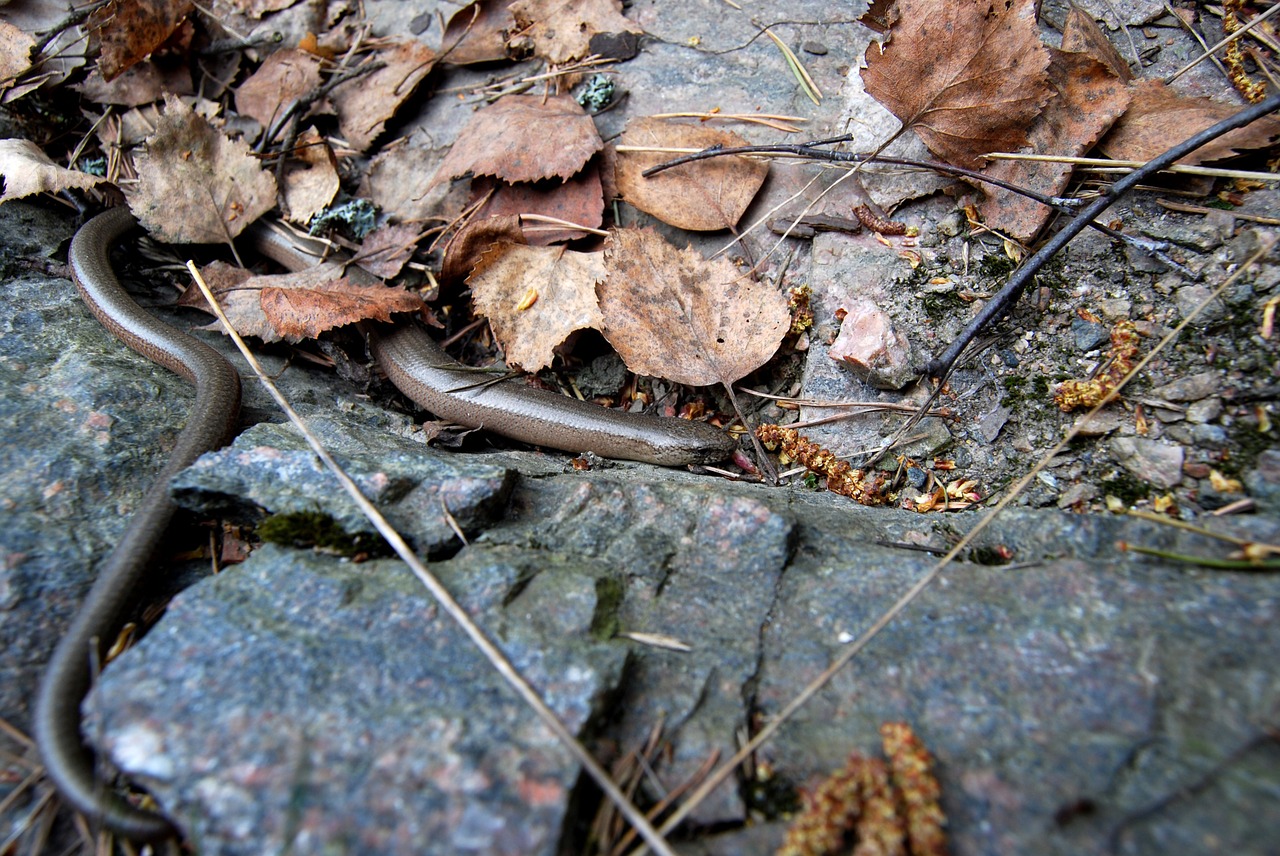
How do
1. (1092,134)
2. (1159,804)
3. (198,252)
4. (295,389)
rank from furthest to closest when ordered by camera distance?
1. (198,252)
2. (295,389)
3. (1092,134)
4. (1159,804)

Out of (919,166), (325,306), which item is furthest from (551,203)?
(919,166)

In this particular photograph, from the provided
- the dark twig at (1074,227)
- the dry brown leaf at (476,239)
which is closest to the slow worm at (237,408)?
the dry brown leaf at (476,239)

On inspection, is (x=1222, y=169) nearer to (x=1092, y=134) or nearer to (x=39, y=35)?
(x=1092, y=134)

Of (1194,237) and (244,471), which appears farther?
(1194,237)

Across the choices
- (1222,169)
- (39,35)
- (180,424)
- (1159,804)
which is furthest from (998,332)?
(39,35)

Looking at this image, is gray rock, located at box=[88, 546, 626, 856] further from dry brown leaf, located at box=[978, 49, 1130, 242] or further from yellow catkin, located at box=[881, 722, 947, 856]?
dry brown leaf, located at box=[978, 49, 1130, 242]
